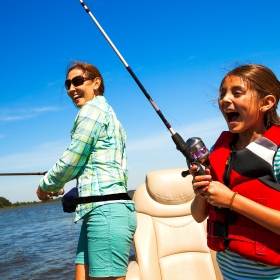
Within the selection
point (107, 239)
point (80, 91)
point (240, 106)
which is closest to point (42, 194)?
point (107, 239)

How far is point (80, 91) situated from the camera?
99.3 inches

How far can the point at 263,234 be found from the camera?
1.53 meters

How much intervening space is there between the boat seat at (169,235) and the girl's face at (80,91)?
4.77 feet

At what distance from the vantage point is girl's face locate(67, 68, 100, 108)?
252 centimetres

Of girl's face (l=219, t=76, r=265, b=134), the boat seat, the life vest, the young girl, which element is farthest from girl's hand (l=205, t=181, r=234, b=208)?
the boat seat

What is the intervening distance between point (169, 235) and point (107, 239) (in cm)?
154

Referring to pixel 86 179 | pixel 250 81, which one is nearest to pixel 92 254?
pixel 86 179

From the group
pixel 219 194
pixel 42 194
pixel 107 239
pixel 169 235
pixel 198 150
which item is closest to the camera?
pixel 219 194

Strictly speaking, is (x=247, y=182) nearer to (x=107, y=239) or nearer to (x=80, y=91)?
(x=107, y=239)

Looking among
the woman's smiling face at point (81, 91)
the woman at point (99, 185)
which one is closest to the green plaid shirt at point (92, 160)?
the woman at point (99, 185)

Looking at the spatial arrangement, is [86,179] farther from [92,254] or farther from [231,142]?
[231,142]

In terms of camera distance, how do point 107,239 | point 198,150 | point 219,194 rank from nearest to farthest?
1. point 219,194
2. point 198,150
3. point 107,239

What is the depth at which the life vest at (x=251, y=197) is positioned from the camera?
1.52m

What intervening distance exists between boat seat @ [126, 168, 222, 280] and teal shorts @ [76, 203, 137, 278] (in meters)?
1.09
